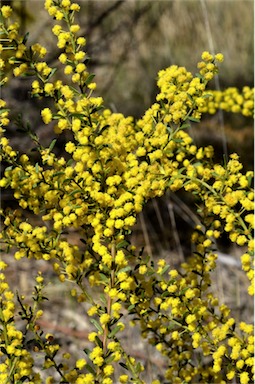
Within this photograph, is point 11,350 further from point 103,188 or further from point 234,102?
point 234,102

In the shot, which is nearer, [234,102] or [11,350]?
[11,350]

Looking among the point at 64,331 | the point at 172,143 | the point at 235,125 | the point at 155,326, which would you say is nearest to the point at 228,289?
the point at 64,331

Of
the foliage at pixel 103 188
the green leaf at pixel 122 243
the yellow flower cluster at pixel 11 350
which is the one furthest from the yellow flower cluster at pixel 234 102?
the yellow flower cluster at pixel 11 350

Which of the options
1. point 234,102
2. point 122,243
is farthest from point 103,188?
point 234,102

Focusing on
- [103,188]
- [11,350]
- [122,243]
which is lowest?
[11,350]

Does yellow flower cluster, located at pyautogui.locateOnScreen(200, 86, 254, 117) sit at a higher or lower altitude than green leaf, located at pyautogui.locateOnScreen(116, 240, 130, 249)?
higher

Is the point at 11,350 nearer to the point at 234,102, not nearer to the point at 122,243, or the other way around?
the point at 122,243

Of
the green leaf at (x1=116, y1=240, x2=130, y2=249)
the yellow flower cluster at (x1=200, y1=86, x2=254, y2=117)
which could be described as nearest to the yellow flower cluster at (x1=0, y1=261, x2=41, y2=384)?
the green leaf at (x1=116, y1=240, x2=130, y2=249)

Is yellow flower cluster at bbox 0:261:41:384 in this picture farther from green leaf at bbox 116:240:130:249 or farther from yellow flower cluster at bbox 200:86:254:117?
yellow flower cluster at bbox 200:86:254:117

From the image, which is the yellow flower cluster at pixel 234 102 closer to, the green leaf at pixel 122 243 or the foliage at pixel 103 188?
the foliage at pixel 103 188

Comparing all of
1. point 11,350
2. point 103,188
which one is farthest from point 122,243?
point 11,350

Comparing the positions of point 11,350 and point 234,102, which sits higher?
point 234,102

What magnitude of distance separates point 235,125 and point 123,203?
357 cm

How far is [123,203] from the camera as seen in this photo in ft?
5.21
